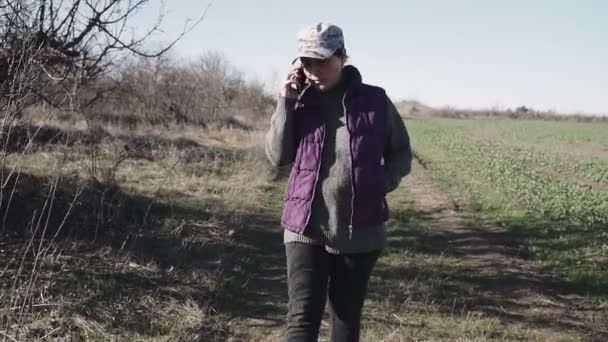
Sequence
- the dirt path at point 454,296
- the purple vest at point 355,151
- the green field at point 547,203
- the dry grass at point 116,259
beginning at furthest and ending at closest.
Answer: the green field at point 547,203 → the dirt path at point 454,296 → the dry grass at point 116,259 → the purple vest at point 355,151

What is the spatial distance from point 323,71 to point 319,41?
148mm

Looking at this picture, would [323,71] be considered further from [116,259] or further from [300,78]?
[116,259]

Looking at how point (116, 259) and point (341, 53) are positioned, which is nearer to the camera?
point (341, 53)

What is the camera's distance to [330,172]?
298 cm

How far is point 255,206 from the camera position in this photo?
10.2 m

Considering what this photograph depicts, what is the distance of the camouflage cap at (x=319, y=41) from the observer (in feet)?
9.34

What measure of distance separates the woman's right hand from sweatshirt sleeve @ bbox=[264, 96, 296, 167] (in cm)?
3

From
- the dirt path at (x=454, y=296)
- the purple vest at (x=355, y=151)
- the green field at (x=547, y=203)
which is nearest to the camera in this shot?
the purple vest at (x=355, y=151)

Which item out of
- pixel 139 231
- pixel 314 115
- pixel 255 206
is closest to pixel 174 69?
pixel 255 206

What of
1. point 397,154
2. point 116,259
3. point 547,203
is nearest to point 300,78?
point 397,154

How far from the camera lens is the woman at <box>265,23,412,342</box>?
296 cm

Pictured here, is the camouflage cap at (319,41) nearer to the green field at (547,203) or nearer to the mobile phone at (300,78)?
the mobile phone at (300,78)

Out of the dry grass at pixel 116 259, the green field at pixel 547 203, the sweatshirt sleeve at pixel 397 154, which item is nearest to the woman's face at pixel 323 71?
the sweatshirt sleeve at pixel 397 154

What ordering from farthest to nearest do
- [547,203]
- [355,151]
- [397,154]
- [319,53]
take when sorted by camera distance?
[547,203] < [397,154] < [355,151] < [319,53]
